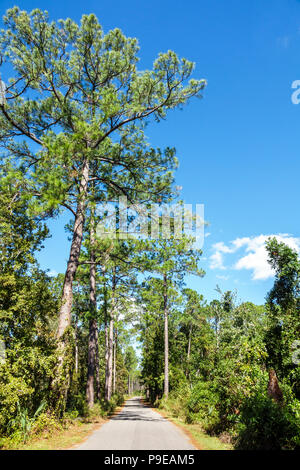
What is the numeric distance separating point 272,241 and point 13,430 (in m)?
12.2

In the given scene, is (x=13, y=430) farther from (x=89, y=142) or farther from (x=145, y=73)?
(x=145, y=73)

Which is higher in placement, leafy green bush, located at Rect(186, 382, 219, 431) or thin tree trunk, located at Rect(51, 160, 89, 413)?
thin tree trunk, located at Rect(51, 160, 89, 413)

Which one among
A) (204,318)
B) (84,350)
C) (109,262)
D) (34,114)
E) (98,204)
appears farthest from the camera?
(204,318)

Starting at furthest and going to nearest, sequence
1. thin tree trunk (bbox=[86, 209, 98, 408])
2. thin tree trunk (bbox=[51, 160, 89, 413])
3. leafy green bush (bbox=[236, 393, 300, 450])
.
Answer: thin tree trunk (bbox=[86, 209, 98, 408])
thin tree trunk (bbox=[51, 160, 89, 413])
leafy green bush (bbox=[236, 393, 300, 450])

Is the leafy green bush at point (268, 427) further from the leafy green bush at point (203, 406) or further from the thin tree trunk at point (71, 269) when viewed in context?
the thin tree trunk at point (71, 269)

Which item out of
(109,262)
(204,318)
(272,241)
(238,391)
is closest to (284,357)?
(238,391)

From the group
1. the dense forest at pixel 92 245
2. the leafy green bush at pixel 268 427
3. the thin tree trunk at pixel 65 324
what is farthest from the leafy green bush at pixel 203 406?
the thin tree trunk at pixel 65 324

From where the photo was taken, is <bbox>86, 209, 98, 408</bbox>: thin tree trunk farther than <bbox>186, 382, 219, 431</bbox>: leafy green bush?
Yes

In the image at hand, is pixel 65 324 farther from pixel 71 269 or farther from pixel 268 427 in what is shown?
pixel 268 427

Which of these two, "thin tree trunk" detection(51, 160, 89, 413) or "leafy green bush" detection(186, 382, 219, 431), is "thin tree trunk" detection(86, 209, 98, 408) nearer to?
"thin tree trunk" detection(51, 160, 89, 413)

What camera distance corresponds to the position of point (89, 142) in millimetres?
11352

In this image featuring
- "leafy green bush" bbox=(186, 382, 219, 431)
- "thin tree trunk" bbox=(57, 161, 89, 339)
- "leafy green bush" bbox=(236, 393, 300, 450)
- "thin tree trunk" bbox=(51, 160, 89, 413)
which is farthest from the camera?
"leafy green bush" bbox=(186, 382, 219, 431)

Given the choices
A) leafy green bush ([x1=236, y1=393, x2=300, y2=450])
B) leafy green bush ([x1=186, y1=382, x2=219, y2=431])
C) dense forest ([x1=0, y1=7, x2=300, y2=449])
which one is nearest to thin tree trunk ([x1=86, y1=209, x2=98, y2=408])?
dense forest ([x1=0, y1=7, x2=300, y2=449])

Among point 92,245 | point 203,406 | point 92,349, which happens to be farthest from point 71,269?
point 203,406
